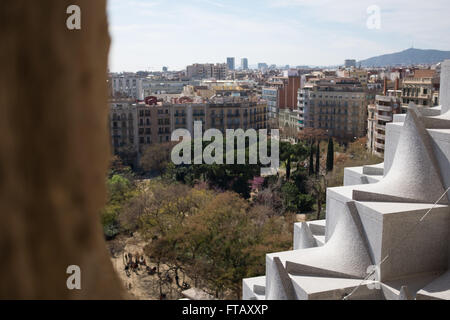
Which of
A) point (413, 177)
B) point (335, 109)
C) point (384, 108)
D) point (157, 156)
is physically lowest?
point (157, 156)

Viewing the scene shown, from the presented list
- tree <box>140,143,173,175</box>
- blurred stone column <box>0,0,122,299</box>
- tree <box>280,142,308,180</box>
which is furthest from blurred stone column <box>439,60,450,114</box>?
tree <box>140,143,173,175</box>

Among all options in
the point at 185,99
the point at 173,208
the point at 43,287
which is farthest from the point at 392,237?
the point at 185,99

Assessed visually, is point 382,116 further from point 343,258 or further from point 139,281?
point 343,258

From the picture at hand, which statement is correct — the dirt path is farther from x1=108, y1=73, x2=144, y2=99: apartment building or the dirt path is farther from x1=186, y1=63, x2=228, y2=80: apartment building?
x1=186, y1=63, x2=228, y2=80: apartment building

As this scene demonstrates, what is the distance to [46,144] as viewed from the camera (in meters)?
0.74

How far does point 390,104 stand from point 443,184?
69.3 feet

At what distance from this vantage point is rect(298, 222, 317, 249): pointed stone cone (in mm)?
8523

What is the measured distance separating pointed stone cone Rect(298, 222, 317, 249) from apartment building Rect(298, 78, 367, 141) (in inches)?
1040

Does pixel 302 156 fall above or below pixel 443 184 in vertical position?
below

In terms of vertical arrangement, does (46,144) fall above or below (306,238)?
above

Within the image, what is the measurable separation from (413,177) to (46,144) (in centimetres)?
704

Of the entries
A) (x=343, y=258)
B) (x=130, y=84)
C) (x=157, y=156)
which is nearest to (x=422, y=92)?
(x=157, y=156)

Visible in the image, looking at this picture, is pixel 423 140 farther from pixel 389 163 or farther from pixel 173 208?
pixel 173 208
